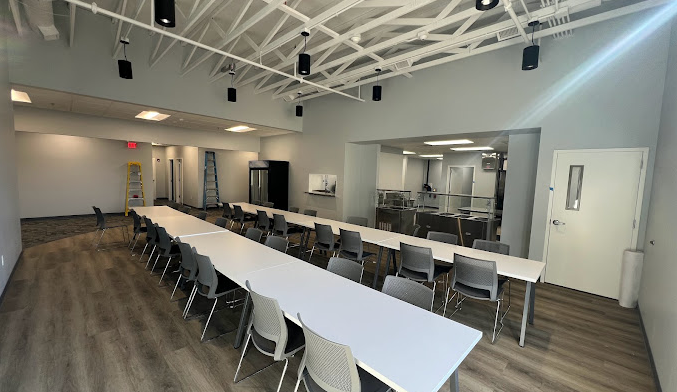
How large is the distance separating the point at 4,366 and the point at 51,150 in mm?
9028

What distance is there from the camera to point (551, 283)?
471 centimetres

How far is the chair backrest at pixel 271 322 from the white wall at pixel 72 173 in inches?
400

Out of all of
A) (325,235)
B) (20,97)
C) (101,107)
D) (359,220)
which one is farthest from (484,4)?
(20,97)

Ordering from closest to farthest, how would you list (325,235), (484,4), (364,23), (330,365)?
(330,365) < (484,4) < (325,235) < (364,23)

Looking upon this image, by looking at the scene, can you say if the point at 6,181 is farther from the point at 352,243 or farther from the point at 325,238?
the point at 352,243

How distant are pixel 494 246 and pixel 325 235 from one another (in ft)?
8.18

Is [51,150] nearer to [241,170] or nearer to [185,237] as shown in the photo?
[241,170]

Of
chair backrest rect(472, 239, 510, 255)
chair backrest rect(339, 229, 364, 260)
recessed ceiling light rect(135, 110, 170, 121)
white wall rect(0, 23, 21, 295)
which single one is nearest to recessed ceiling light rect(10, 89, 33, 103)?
white wall rect(0, 23, 21, 295)

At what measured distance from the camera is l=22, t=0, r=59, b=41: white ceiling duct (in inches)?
151

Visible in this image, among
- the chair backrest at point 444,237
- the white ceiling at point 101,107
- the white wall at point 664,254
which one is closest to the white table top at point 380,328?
the white wall at point 664,254

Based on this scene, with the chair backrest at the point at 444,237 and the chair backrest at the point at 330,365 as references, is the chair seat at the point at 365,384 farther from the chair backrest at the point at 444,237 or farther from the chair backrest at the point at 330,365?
the chair backrest at the point at 444,237

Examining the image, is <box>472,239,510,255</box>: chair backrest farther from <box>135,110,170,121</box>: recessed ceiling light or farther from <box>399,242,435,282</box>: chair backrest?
<box>135,110,170,121</box>: recessed ceiling light

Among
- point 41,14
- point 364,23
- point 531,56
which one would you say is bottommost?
point 531,56

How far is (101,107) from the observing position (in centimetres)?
696
